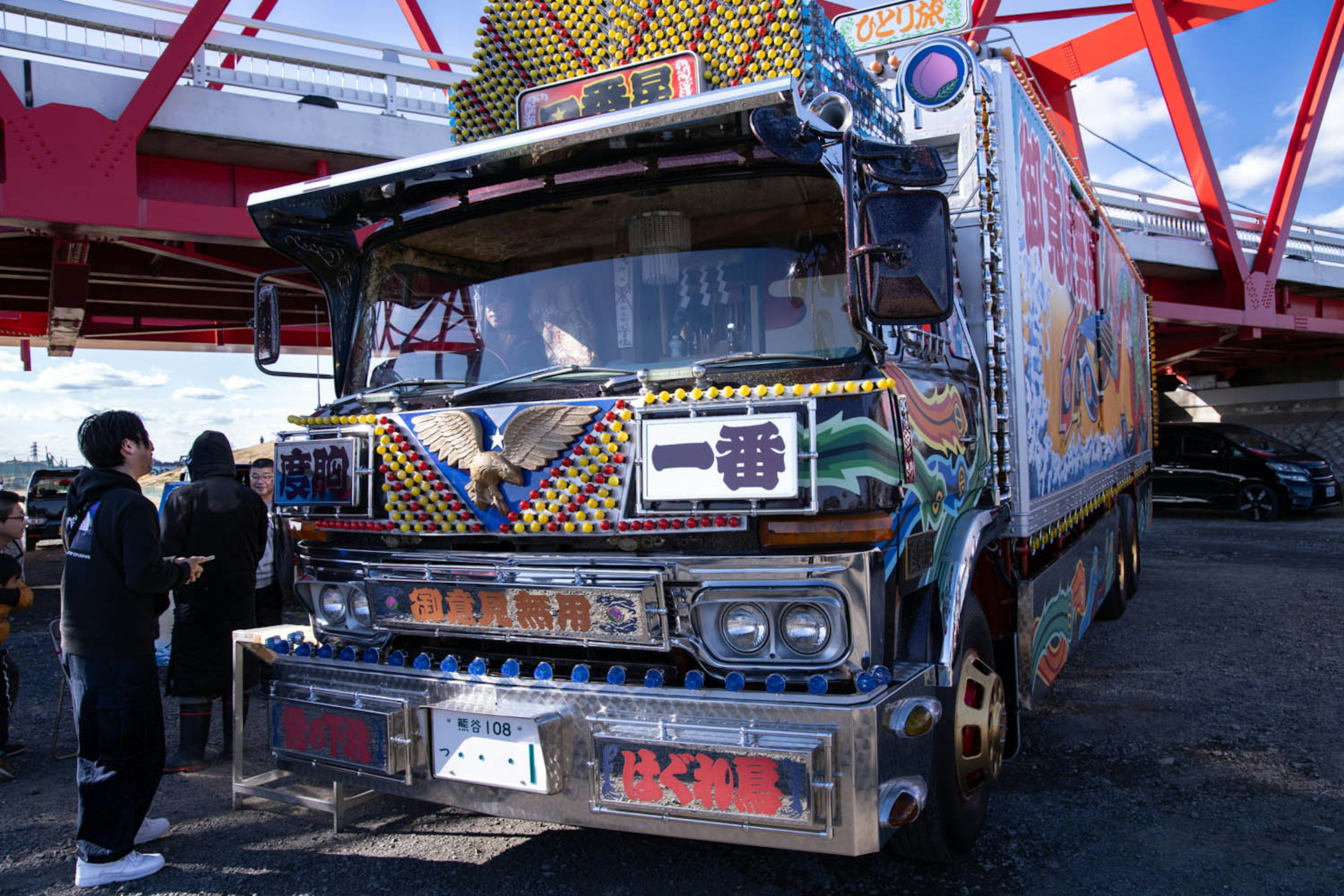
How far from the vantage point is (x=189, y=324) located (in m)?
20.3

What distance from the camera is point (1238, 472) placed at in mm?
17750

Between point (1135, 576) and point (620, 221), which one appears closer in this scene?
point (620, 221)

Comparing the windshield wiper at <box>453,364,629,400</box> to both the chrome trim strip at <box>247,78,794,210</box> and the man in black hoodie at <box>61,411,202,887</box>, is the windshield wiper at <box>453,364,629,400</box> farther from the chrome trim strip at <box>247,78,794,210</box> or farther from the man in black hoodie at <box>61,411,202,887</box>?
the man in black hoodie at <box>61,411,202,887</box>

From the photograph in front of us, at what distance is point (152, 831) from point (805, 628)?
9.91ft

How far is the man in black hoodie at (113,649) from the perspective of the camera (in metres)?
3.50

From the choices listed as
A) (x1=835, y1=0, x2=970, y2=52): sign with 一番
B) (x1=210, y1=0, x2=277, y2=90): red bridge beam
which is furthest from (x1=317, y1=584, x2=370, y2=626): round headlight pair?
(x1=210, y1=0, x2=277, y2=90): red bridge beam

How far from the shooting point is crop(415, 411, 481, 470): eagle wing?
119 inches

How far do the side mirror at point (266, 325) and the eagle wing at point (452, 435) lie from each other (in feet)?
5.34

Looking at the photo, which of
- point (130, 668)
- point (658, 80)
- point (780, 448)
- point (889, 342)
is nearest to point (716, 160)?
point (658, 80)

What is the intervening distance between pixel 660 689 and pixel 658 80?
2185 millimetres

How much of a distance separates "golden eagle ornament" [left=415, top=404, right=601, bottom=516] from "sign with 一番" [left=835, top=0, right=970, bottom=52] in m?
2.92

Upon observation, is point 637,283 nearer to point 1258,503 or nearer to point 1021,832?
point 1021,832

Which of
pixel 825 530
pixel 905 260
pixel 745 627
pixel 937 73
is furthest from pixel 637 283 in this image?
pixel 937 73

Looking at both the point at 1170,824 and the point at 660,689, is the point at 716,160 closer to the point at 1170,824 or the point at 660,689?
the point at 660,689
